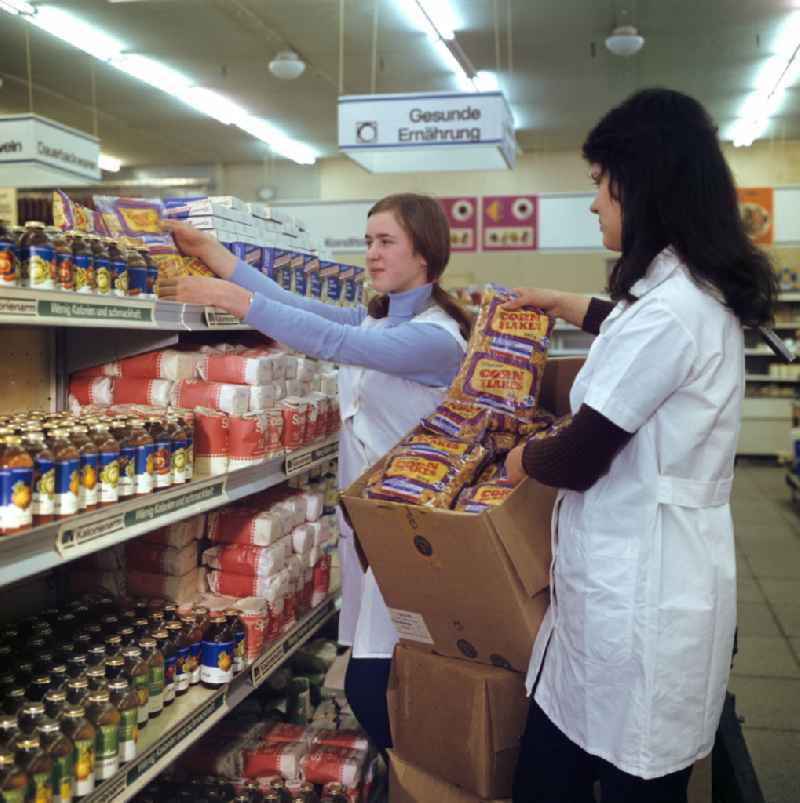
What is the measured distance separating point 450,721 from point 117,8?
8.33 meters

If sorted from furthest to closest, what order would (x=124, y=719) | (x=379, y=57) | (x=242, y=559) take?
1. (x=379, y=57)
2. (x=242, y=559)
3. (x=124, y=719)

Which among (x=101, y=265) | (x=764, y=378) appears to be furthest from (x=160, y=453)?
(x=764, y=378)

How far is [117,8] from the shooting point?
871 centimetres

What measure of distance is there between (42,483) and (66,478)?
0.05 metres

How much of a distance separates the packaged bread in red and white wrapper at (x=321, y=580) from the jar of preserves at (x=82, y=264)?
156 cm

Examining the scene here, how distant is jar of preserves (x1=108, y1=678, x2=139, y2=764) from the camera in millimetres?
1865

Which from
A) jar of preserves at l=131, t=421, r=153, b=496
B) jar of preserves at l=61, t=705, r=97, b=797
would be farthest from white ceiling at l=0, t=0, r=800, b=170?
jar of preserves at l=61, t=705, r=97, b=797

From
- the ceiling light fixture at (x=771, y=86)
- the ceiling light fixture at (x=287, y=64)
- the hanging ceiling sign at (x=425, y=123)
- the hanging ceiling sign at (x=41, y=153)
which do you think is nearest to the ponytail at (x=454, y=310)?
the hanging ceiling sign at (x=425, y=123)

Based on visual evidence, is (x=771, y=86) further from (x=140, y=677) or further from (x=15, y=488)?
(x=15, y=488)

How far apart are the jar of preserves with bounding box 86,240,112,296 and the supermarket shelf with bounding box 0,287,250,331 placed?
33 millimetres

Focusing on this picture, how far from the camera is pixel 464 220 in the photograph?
33.5 feet

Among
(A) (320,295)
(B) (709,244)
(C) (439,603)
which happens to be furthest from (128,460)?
(A) (320,295)

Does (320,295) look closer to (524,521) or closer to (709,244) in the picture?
(524,521)

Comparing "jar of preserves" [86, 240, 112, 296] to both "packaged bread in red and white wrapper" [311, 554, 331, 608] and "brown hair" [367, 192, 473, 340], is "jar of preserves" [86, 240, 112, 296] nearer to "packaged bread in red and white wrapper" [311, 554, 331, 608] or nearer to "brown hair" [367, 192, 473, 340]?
"brown hair" [367, 192, 473, 340]
